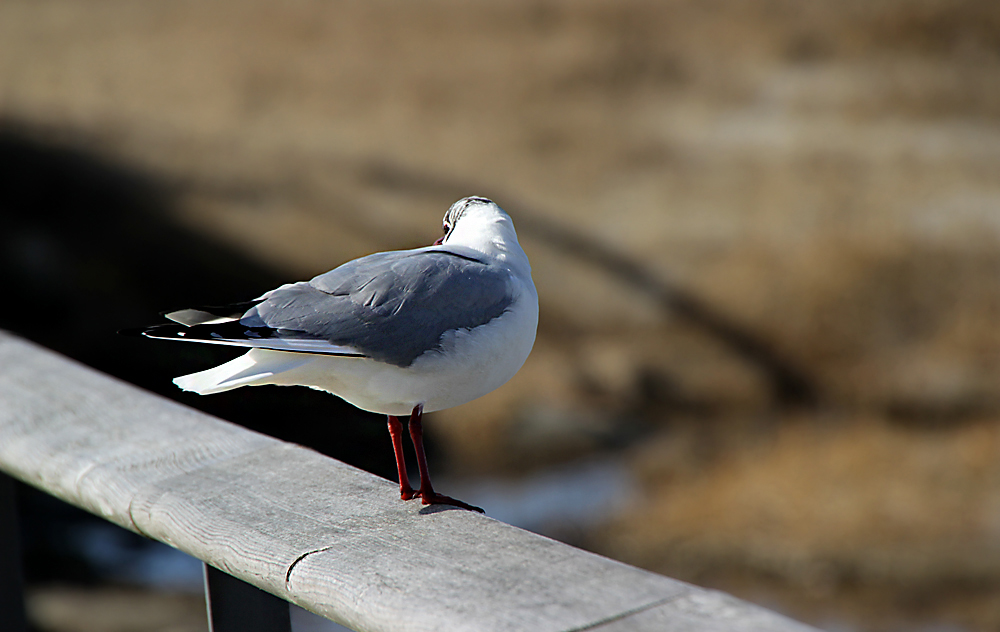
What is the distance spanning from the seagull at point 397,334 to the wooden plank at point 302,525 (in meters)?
0.11

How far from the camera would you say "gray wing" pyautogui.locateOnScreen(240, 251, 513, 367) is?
1145 millimetres

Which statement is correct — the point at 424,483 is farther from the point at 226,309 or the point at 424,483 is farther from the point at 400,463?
the point at 226,309

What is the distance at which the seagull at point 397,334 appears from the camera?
1.13 m

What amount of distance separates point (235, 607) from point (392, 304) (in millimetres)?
383

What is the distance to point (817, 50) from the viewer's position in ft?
16.7

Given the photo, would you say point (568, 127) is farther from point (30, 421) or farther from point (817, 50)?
point (30, 421)

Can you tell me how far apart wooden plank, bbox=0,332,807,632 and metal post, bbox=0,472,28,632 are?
121 millimetres

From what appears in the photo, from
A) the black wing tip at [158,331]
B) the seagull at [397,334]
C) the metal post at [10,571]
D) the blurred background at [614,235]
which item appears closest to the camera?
the black wing tip at [158,331]

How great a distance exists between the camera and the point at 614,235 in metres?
4.98

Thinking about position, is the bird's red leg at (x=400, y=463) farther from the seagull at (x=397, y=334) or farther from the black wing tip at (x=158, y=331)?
the black wing tip at (x=158, y=331)

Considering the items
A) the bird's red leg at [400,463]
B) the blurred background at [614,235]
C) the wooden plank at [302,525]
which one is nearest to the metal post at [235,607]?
the wooden plank at [302,525]

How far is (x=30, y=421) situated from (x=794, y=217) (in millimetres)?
3968

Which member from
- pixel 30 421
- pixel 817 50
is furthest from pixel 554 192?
pixel 30 421

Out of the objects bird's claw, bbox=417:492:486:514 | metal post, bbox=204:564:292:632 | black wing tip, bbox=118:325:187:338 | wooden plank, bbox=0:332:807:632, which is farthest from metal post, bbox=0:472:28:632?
bird's claw, bbox=417:492:486:514
